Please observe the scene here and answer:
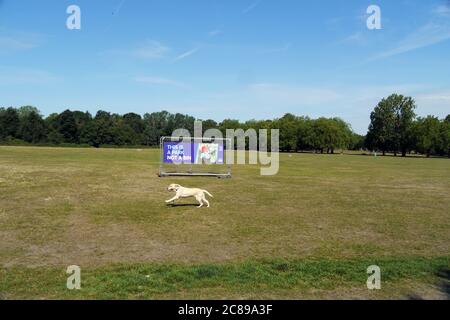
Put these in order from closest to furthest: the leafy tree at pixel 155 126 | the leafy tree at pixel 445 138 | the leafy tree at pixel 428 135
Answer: the leafy tree at pixel 445 138
the leafy tree at pixel 428 135
the leafy tree at pixel 155 126

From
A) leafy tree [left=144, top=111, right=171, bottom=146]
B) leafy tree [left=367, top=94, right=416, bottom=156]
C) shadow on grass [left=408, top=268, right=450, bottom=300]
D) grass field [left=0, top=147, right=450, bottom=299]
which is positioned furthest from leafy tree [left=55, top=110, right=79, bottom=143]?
shadow on grass [left=408, top=268, right=450, bottom=300]

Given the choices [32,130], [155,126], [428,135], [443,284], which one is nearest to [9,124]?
[32,130]

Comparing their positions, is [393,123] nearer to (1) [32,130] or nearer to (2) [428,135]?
(2) [428,135]

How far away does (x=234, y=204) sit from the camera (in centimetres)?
1673

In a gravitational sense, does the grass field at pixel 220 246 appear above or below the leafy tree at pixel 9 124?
below

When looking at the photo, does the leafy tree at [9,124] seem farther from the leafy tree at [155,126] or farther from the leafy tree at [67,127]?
the leafy tree at [155,126]

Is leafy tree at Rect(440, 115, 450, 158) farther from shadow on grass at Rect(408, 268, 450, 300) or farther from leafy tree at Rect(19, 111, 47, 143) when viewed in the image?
leafy tree at Rect(19, 111, 47, 143)

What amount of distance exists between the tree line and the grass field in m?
103

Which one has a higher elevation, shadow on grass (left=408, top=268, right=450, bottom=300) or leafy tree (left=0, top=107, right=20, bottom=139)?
leafy tree (left=0, top=107, right=20, bottom=139)

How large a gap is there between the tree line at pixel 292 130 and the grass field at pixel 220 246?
102649 mm

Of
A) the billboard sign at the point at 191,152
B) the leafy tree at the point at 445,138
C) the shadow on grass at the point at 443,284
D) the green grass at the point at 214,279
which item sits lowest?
the shadow on grass at the point at 443,284

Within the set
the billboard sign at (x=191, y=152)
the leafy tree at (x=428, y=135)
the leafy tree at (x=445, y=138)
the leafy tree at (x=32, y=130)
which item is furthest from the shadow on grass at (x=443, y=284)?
the leafy tree at (x=32, y=130)

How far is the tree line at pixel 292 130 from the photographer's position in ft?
359

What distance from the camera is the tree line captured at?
4309 inches
